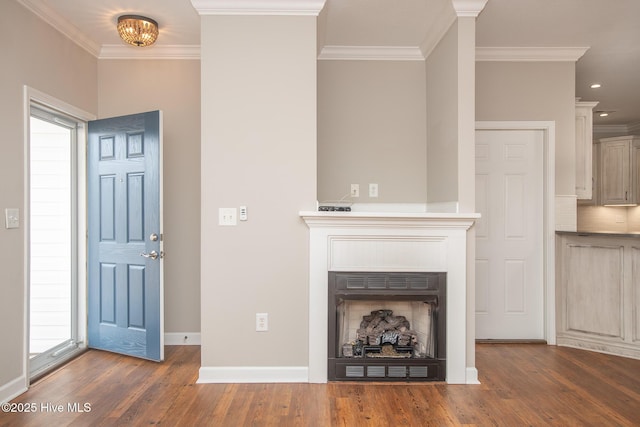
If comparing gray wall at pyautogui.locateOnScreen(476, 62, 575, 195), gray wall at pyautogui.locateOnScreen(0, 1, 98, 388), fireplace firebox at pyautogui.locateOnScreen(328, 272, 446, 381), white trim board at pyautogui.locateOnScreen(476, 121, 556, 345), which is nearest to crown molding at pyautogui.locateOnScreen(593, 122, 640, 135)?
gray wall at pyautogui.locateOnScreen(476, 62, 575, 195)

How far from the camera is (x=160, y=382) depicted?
2.85m

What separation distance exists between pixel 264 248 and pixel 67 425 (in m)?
1.50

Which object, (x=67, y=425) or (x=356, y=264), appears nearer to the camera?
(x=67, y=425)

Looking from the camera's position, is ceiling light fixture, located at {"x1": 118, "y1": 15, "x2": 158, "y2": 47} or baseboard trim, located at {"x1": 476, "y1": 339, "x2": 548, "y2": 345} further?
baseboard trim, located at {"x1": 476, "y1": 339, "x2": 548, "y2": 345}

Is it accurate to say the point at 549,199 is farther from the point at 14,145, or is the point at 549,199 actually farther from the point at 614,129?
the point at 14,145

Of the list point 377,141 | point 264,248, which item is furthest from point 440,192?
point 264,248

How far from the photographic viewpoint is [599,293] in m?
3.54

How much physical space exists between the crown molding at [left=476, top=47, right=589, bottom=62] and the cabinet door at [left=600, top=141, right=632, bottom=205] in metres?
2.90

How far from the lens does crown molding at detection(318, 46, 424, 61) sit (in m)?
3.59

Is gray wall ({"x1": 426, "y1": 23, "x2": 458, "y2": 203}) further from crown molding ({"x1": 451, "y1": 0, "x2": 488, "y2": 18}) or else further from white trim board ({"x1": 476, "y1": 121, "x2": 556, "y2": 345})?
white trim board ({"x1": 476, "y1": 121, "x2": 556, "y2": 345})

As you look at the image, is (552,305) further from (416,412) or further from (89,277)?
(89,277)

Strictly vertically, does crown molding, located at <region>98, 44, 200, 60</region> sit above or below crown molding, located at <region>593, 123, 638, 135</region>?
above

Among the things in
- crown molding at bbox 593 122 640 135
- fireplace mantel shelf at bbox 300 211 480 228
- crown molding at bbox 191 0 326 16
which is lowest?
fireplace mantel shelf at bbox 300 211 480 228

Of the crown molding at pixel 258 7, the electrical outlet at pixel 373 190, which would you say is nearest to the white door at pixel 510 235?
the electrical outlet at pixel 373 190
